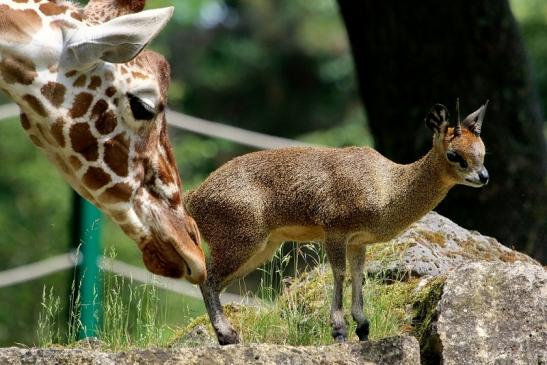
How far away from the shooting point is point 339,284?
525cm

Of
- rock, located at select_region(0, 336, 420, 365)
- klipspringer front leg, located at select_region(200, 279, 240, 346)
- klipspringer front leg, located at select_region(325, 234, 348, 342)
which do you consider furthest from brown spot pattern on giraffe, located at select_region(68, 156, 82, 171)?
klipspringer front leg, located at select_region(325, 234, 348, 342)

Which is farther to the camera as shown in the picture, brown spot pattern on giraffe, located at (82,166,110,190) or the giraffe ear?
brown spot pattern on giraffe, located at (82,166,110,190)

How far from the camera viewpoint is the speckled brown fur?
532 centimetres

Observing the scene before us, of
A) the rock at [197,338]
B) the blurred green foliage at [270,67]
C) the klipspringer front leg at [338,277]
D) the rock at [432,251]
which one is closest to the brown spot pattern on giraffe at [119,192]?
the klipspringer front leg at [338,277]

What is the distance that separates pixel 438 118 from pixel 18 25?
6.04 ft

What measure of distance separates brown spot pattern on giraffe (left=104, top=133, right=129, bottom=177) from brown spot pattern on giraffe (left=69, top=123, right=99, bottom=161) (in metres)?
0.04

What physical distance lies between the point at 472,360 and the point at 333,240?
798 millimetres

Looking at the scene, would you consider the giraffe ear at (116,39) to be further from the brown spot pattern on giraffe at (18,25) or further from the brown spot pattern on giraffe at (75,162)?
the brown spot pattern on giraffe at (75,162)

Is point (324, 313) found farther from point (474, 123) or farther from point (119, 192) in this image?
point (119, 192)

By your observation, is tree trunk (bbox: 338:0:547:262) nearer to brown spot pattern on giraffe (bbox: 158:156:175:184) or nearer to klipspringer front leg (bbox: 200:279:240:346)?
klipspringer front leg (bbox: 200:279:240:346)

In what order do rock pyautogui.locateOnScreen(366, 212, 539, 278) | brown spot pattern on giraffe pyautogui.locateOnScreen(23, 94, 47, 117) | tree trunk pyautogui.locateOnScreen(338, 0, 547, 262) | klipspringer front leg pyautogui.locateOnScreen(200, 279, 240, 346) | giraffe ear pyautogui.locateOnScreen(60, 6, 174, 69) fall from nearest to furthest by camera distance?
giraffe ear pyautogui.locateOnScreen(60, 6, 174, 69), brown spot pattern on giraffe pyautogui.locateOnScreen(23, 94, 47, 117), klipspringer front leg pyautogui.locateOnScreen(200, 279, 240, 346), rock pyautogui.locateOnScreen(366, 212, 539, 278), tree trunk pyautogui.locateOnScreen(338, 0, 547, 262)

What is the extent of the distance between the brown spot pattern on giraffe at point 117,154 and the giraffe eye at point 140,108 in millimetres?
83

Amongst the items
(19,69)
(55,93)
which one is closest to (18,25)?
(19,69)

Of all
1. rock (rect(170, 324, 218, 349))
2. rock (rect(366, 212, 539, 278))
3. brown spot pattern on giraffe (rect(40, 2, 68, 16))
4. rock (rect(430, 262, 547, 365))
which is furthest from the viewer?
rock (rect(366, 212, 539, 278))
